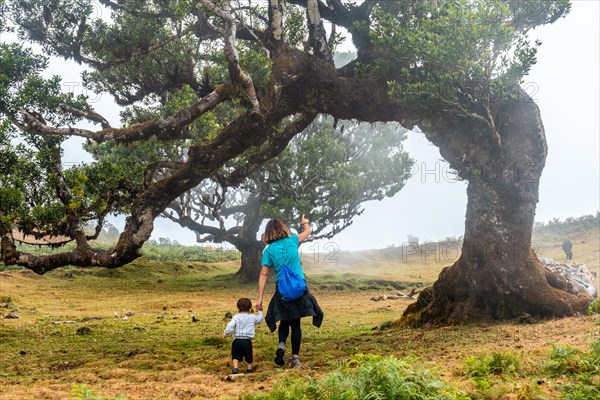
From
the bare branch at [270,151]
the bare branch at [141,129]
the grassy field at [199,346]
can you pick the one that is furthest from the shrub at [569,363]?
the bare branch at [270,151]

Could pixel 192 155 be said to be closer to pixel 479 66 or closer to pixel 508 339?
pixel 479 66

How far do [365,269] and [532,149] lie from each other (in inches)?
1264

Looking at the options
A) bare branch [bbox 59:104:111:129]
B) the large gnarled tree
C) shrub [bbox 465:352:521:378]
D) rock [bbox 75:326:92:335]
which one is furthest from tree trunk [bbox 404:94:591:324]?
bare branch [bbox 59:104:111:129]

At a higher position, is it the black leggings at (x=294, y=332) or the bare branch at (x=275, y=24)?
the bare branch at (x=275, y=24)

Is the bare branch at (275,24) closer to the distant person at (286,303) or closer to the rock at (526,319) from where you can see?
the distant person at (286,303)

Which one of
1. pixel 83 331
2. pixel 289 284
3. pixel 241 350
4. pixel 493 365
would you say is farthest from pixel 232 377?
pixel 83 331

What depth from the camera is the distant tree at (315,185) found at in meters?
27.5

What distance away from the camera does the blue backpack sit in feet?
24.8

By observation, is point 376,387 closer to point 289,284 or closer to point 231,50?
point 289,284

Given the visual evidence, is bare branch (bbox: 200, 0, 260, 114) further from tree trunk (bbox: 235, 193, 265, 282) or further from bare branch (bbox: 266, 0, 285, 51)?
tree trunk (bbox: 235, 193, 265, 282)

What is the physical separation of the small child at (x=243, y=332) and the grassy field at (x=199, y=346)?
358 millimetres

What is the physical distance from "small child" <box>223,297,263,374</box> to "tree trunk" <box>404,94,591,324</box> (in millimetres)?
6003

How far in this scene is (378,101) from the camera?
43.3ft

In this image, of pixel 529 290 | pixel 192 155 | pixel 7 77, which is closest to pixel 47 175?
pixel 7 77
